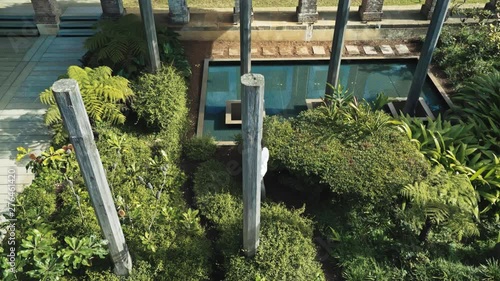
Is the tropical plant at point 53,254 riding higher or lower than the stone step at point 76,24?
lower

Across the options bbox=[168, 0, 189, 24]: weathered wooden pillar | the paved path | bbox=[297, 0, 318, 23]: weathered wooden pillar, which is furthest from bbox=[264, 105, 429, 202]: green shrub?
bbox=[168, 0, 189, 24]: weathered wooden pillar

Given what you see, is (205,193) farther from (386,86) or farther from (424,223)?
(386,86)

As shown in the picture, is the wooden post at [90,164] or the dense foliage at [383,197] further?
the dense foliage at [383,197]

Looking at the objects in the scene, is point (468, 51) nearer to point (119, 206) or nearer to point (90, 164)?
point (119, 206)

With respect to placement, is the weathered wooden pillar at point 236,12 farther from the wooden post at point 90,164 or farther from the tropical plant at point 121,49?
the wooden post at point 90,164

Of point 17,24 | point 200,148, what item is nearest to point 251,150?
point 200,148

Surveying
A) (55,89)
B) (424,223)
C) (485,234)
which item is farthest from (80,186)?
(485,234)

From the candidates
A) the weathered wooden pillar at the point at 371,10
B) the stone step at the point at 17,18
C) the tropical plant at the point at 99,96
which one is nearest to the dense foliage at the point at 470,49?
the weathered wooden pillar at the point at 371,10
